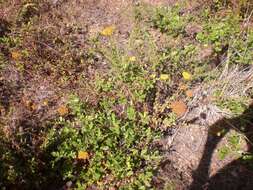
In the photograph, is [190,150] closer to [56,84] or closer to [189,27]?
[56,84]

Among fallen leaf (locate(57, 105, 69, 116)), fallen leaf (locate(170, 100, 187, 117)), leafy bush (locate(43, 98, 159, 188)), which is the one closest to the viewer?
leafy bush (locate(43, 98, 159, 188))

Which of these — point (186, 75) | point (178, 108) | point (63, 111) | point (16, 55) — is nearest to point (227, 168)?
point (178, 108)

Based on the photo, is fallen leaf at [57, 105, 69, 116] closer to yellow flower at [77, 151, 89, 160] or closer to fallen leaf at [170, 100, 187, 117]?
yellow flower at [77, 151, 89, 160]

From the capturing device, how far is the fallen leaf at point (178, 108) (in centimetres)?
374

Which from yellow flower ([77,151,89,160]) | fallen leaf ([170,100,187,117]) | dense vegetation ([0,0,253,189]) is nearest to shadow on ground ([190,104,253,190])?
dense vegetation ([0,0,253,189])

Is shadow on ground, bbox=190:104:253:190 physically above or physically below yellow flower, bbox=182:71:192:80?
below

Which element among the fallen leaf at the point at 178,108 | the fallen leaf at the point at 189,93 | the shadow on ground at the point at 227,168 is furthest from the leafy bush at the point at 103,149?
the fallen leaf at the point at 189,93

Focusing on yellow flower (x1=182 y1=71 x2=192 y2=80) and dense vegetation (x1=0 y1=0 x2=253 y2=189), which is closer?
dense vegetation (x1=0 y1=0 x2=253 y2=189)

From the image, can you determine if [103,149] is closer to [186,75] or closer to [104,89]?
[104,89]

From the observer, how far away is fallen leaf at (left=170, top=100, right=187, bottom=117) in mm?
3742

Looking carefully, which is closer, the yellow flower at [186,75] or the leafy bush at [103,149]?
the leafy bush at [103,149]

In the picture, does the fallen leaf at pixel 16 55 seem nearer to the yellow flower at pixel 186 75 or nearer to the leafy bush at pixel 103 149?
the leafy bush at pixel 103 149

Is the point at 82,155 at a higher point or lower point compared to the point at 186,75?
lower

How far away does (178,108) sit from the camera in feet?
12.3
